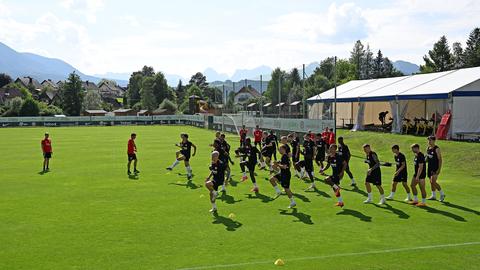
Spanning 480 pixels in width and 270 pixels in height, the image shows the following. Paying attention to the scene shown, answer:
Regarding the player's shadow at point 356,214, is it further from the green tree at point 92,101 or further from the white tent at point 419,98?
the green tree at point 92,101

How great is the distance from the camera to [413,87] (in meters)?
39.1

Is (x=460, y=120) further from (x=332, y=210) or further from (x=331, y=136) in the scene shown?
(x=332, y=210)

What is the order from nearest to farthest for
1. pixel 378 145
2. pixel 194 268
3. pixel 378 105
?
1. pixel 194 268
2. pixel 378 145
3. pixel 378 105

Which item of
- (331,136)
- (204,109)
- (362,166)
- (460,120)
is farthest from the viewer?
(204,109)

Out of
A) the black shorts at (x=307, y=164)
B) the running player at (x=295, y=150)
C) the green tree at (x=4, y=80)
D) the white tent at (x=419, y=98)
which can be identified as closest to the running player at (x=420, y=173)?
the black shorts at (x=307, y=164)

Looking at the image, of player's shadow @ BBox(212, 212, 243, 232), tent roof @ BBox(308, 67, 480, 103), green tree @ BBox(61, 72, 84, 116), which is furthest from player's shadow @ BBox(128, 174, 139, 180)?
green tree @ BBox(61, 72, 84, 116)

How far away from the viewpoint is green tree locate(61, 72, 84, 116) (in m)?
111

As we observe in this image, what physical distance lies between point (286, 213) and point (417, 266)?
5201mm

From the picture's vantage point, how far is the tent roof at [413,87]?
34.6 meters

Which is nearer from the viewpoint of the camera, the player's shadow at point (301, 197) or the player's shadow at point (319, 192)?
the player's shadow at point (301, 197)

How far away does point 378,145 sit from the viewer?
35.8m

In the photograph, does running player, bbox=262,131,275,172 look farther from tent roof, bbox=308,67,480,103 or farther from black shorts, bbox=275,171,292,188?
tent roof, bbox=308,67,480,103

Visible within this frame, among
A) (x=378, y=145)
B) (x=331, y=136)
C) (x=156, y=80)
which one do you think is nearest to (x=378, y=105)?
(x=378, y=145)

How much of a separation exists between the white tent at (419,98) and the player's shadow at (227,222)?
2434cm
